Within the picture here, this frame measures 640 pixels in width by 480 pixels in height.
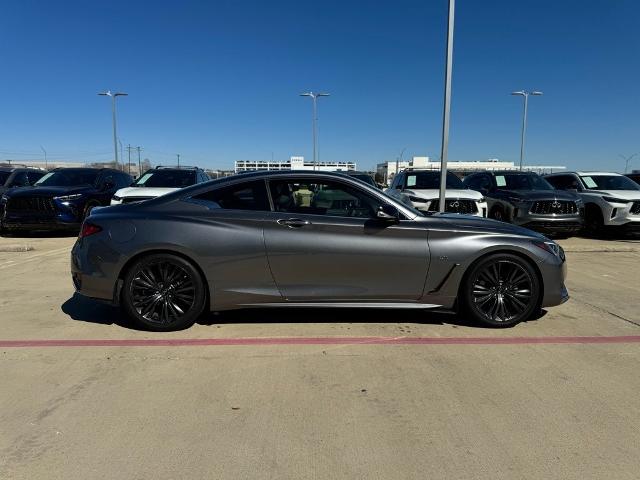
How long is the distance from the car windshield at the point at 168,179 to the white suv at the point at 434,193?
14.6ft

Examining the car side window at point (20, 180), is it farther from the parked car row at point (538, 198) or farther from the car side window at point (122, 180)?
the parked car row at point (538, 198)

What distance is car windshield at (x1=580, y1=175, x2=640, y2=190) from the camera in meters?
12.6

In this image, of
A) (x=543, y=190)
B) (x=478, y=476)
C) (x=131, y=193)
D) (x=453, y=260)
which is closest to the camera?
(x=478, y=476)

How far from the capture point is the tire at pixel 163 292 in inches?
180

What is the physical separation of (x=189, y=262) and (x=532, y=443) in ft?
10.5

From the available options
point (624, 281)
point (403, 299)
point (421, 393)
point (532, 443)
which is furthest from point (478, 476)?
point (624, 281)

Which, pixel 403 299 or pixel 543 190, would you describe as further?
pixel 543 190

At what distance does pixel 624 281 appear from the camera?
7059 mm

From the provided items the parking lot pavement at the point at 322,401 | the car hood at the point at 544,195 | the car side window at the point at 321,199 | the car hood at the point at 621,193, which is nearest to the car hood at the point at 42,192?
the parking lot pavement at the point at 322,401

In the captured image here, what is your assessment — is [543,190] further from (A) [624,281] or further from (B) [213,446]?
(B) [213,446]

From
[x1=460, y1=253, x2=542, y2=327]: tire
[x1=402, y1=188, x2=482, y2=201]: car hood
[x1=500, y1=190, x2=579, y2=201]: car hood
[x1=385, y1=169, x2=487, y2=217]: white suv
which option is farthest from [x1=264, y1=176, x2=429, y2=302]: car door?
[x1=500, y1=190, x2=579, y2=201]: car hood

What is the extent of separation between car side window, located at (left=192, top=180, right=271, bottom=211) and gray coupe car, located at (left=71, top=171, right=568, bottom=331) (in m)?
0.02

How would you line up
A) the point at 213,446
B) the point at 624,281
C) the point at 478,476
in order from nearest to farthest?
1. the point at 478,476
2. the point at 213,446
3. the point at 624,281

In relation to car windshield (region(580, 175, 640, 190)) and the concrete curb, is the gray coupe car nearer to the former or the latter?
the concrete curb
